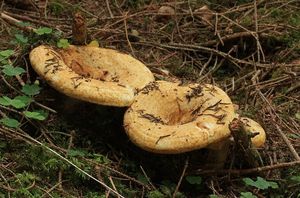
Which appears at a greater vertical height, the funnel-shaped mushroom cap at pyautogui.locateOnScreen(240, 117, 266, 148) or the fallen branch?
the funnel-shaped mushroom cap at pyautogui.locateOnScreen(240, 117, 266, 148)

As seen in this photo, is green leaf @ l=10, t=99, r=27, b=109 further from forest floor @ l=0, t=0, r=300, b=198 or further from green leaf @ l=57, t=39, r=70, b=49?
green leaf @ l=57, t=39, r=70, b=49

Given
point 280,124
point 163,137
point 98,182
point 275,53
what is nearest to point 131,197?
point 98,182

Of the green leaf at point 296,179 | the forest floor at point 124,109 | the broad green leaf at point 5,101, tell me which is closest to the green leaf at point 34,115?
the forest floor at point 124,109

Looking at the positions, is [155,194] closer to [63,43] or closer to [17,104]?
[17,104]

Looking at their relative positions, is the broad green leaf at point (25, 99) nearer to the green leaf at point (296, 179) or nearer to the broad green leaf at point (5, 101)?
the broad green leaf at point (5, 101)

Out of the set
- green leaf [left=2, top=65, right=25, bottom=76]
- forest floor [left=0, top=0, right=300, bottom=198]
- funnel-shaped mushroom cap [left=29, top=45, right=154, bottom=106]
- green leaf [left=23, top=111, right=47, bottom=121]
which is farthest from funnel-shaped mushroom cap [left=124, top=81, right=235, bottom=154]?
green leaf [left=2, top=65, right=25, bottom=76]

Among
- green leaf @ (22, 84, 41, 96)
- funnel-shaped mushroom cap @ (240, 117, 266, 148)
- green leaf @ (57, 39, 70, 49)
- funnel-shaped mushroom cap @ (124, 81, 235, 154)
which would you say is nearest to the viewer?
Result: funnel-shaped mushroom cap @ (124, 81, 235, 154)
